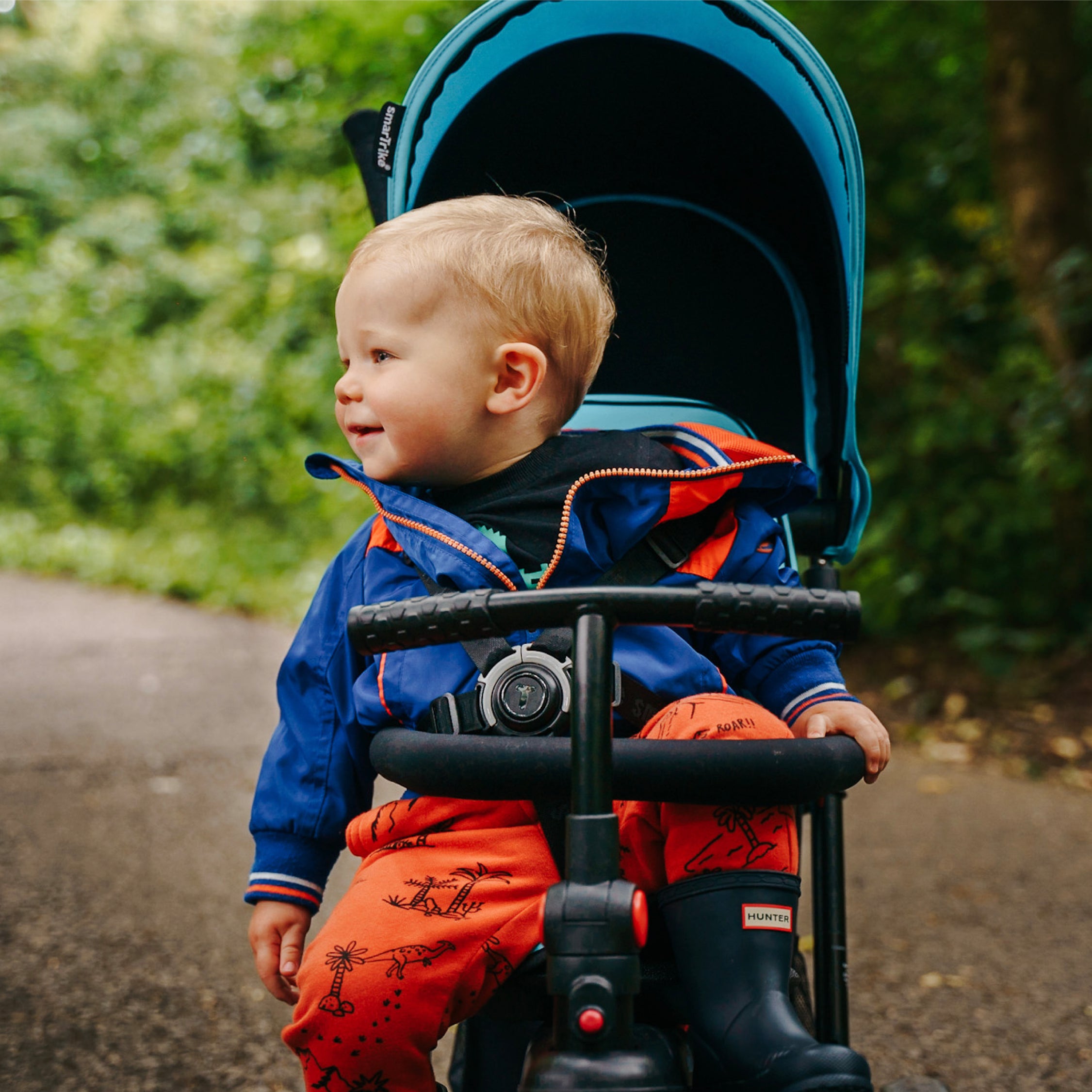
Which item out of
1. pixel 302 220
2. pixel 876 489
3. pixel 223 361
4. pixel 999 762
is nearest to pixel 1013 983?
pixel 999 762

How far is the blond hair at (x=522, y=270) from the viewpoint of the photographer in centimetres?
146

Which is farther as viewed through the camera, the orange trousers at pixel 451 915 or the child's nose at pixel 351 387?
the child's nose at pixel 351 387

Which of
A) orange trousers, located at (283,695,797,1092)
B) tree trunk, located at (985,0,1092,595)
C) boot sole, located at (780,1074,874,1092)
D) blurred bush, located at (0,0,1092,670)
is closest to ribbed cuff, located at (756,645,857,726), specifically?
orange trousers, located at (283,695,797,1092)

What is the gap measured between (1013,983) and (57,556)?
9.74 meters

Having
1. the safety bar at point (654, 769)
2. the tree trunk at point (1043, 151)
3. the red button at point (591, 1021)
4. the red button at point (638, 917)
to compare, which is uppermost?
the tree trunk at point (1043, 151)

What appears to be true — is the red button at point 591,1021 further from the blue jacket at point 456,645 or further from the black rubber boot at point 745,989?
the blue jacket at point 456,645

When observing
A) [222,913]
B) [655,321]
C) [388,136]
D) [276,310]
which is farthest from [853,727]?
[276,310]

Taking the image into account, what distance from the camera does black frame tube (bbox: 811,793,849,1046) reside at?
1.56m

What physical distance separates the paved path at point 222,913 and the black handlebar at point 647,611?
5.24 ft

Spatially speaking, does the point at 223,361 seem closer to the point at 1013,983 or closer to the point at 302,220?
the point at 302,220

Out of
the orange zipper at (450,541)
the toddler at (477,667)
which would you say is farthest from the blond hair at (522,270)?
the orange zipper at (450,541)

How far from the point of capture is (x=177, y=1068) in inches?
86.9

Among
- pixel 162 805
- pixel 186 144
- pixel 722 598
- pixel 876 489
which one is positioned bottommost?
pixel 162 805

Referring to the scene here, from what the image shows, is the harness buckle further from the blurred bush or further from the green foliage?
the green foliage
